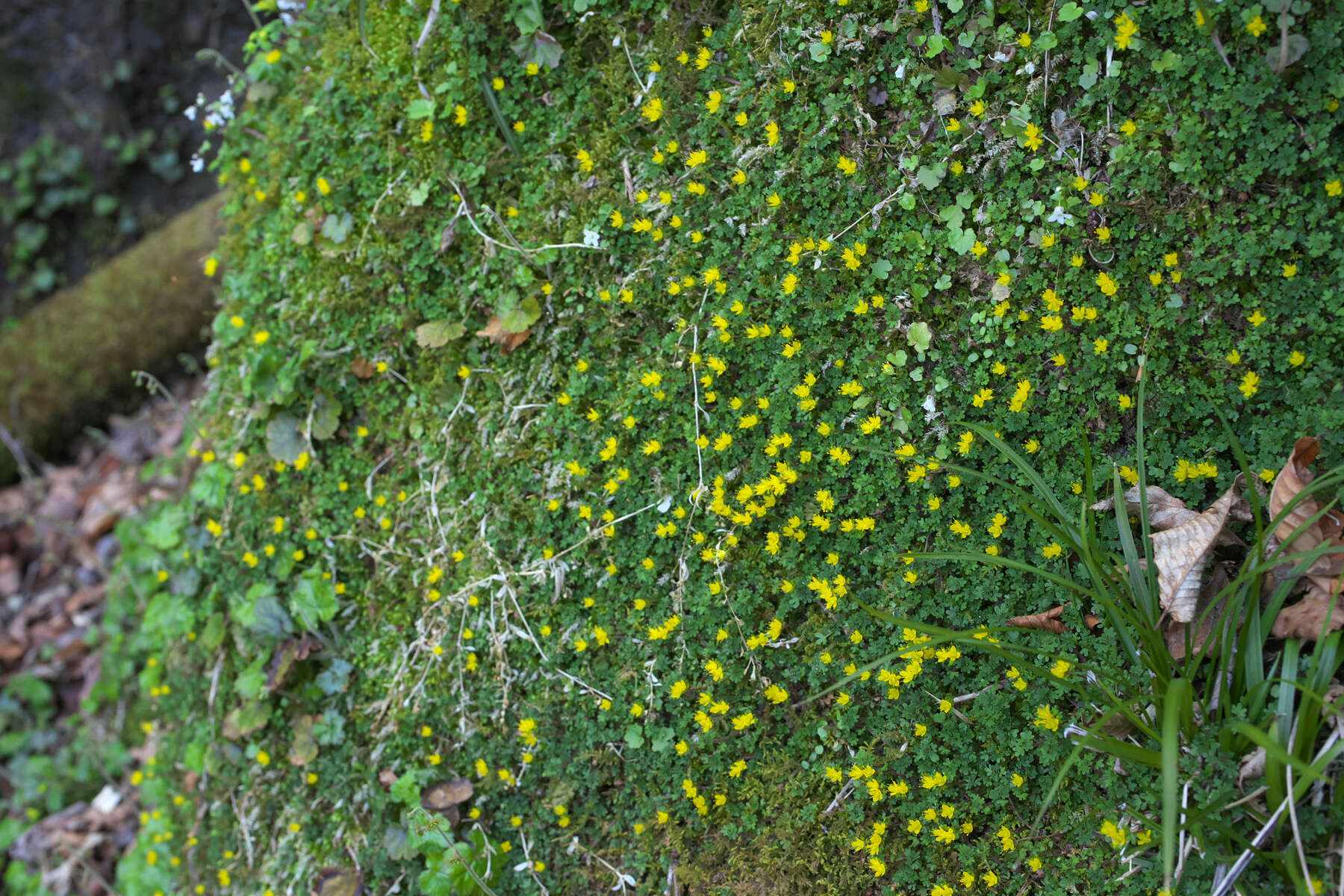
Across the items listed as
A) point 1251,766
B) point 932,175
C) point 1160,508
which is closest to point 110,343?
point 932,175

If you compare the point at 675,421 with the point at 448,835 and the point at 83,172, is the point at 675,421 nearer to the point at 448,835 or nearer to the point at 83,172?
the point at 448,835

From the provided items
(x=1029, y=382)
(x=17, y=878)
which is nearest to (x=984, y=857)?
(x=1029, y=382)

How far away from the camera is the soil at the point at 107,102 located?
5953 mm

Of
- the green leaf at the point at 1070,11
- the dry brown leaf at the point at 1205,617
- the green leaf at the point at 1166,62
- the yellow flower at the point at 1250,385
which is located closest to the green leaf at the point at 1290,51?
the green leaf at the point at 1166,62

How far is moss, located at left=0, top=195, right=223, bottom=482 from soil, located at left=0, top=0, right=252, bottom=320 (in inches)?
37.4

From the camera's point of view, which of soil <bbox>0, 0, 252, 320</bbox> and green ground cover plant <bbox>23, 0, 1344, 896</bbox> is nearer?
green ground cover plant <bbox>23, 0, 1344, 896</bbox>

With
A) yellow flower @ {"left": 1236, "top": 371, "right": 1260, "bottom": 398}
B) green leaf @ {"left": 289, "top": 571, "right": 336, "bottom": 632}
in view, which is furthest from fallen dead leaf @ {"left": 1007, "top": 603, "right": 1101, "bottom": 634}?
green leaf @ {"left": 289, "top": 571, "right": 336, "bottom": 632}

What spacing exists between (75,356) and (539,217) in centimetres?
397

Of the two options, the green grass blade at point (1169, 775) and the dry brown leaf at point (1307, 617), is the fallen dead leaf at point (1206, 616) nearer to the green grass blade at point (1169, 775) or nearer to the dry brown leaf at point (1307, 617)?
the dry brown leaf at point (1307, 617)

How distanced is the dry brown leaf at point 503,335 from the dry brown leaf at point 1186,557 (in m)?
2.08

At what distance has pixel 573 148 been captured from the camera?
297cm

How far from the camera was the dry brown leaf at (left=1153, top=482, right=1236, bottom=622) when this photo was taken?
2.04m

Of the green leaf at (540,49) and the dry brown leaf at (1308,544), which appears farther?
the green leaf at (540,49)

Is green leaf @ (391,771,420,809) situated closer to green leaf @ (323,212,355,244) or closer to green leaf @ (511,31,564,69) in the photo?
green leaf @ (323,212,355,244)
